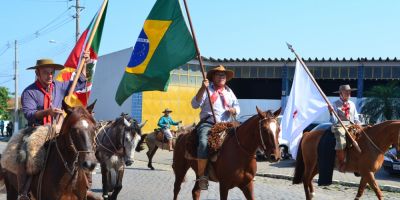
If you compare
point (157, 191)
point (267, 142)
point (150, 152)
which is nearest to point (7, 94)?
point (150, 152)

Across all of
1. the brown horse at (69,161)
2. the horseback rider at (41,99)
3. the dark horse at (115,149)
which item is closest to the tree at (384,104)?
the dark horse at (115,149)

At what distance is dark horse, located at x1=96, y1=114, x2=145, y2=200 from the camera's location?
457 inches

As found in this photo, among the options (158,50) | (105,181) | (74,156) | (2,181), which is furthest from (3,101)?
(74,156)

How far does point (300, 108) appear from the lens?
1266 cm

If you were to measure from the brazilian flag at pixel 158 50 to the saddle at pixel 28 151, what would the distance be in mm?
3140

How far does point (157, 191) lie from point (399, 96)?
1850 cm

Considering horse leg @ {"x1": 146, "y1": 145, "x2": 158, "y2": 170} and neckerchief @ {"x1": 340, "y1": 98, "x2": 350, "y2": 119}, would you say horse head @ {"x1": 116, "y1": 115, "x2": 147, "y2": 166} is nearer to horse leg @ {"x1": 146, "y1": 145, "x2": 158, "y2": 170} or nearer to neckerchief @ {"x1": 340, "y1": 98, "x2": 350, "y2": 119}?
neckerchief @ {"x1": 340, "y1": 98, "x2": 350, "y2": 119}

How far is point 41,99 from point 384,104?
24048 millimetres

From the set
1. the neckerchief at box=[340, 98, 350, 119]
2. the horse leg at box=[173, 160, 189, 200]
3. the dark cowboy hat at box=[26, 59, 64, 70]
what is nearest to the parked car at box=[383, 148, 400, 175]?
the neckerchief at box=[340, 98, 350, 119]

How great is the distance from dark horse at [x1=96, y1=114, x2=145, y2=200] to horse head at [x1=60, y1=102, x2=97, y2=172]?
17.5 ft

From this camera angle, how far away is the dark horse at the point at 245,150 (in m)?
8.63

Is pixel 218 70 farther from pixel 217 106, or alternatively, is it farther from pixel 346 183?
pixel 346 183

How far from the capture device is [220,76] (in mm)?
10203

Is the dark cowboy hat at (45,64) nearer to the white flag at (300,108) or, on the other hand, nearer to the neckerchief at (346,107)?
the white flag at (300,108)
